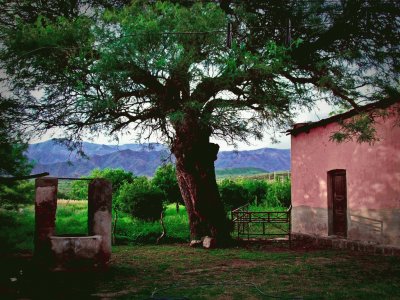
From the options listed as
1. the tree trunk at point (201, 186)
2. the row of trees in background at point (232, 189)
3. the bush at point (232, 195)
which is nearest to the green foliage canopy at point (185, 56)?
the tree trunk at point (201, 186)

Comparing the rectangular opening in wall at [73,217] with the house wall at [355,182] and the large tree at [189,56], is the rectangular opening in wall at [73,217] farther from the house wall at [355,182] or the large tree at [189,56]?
the house wall at [355,182]

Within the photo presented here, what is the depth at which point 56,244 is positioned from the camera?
8.20 m

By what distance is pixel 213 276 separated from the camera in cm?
901

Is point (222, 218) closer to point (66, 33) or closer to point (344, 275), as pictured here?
point (344, 275)

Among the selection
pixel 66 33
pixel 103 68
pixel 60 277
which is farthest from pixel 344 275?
pixel 66 33

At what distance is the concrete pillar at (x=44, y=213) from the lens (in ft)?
27.1

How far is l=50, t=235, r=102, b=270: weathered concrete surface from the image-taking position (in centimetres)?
813

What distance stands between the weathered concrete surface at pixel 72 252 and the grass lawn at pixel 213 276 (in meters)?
0.18

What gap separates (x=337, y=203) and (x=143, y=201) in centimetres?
769

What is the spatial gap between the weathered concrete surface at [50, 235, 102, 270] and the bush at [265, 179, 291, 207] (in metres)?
22.0

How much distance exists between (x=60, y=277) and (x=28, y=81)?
4.21m

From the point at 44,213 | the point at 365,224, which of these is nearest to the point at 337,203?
the point at 365,224

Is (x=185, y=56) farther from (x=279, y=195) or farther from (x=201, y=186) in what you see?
(x=279, y=195)

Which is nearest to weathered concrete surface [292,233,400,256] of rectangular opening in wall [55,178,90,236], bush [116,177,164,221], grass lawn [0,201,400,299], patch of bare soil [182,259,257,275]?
grass lawn [0,201,400,299]
